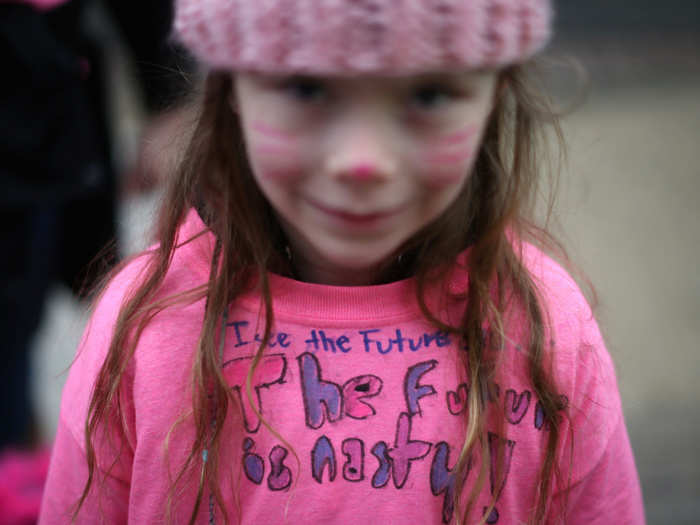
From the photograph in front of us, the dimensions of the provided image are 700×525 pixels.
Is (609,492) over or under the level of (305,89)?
under

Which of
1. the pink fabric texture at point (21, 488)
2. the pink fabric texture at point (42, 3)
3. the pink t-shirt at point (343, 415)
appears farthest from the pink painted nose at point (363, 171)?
the pink fabric texture at point (42, 3)

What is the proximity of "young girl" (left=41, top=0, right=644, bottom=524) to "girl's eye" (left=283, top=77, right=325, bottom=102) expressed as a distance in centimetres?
18

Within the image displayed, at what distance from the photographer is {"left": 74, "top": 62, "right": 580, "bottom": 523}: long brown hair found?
3.92ft

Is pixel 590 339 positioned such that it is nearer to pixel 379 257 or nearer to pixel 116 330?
pixel 379 257

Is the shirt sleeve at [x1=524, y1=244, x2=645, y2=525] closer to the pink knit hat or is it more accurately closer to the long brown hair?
the long brown hair

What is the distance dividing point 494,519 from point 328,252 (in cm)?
50

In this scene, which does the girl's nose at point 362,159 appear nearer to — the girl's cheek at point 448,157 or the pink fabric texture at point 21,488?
the girl's cheek at point 448,157

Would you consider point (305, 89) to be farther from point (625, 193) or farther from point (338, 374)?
point (625, 193)

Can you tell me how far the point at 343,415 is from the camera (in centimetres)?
120

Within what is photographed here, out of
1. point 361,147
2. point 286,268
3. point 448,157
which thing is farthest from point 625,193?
point 361,147

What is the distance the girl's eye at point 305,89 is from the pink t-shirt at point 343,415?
13.1 inches

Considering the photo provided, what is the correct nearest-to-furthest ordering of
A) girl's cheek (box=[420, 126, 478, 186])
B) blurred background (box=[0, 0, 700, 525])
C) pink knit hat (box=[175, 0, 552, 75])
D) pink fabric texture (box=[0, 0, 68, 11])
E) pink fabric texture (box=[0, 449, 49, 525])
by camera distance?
pink knit hat (box=[175, 0, 552, 75]), girl's cheek (box=[420, 126, 478, 186]), pink fabric texture (box=[0, 449, 49, 525]), pink fabric texture (box=[0, 0, 68, 11]), blurred background (box=[0, 0, 700, 525])

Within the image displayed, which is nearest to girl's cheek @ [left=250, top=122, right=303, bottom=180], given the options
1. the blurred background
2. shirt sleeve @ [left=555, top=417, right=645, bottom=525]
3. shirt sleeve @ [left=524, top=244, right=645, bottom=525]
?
the blurred background

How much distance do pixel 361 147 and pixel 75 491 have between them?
2.46 feet
